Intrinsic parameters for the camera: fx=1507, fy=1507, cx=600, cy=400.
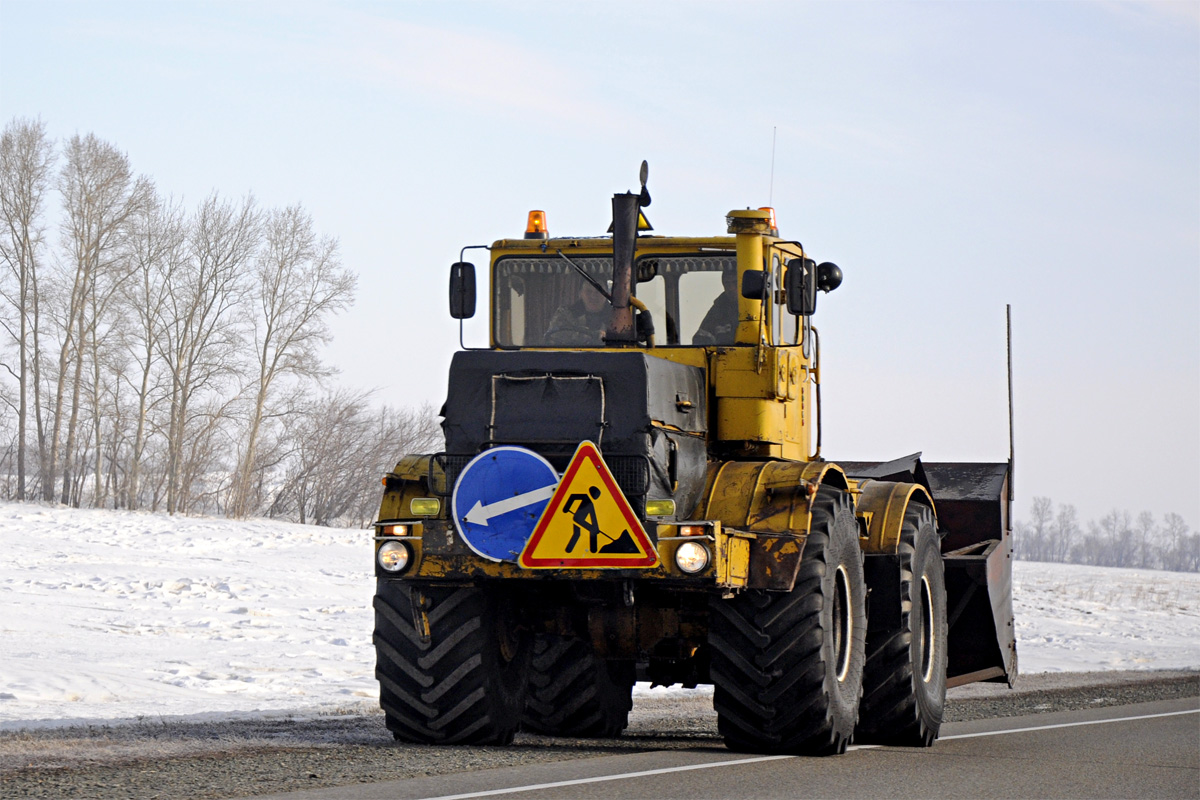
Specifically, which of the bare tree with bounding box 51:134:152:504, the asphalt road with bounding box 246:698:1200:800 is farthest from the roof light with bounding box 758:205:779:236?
the bare tree with bounding box 51:134:152:504

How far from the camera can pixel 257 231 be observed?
49.8m

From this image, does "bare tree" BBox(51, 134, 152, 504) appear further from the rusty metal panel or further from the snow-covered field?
the rusty metal panel

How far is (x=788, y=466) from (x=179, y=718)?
18.2 ft

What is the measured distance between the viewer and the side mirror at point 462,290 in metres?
10.9

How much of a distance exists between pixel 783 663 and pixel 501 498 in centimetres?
199

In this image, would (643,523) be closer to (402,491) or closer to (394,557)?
(394,557)

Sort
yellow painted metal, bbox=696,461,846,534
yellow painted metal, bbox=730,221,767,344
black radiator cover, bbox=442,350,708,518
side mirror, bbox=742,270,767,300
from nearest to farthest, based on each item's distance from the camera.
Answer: black radiator cover, bbox=442,350,708,518 < yellow painted metal, bbox=696,461,846,534 < side mirror, bbox=742,270,767,300 < yellow painted metal, bbox=730,221,767,344

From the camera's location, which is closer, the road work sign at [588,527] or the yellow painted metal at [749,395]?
the road work sign at [588,527]

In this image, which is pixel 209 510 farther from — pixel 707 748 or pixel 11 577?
pixel 707 748

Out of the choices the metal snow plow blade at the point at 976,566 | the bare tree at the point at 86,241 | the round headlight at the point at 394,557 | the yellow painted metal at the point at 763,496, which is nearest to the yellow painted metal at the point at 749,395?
the yellow painted metal at the point at 763,496

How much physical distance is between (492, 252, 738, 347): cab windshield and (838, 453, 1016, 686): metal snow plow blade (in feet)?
10.2

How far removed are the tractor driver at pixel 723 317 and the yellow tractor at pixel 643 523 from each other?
0.02 meters

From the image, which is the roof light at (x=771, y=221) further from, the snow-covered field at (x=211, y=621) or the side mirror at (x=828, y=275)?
the snow-covered field at (x=211, y=621)

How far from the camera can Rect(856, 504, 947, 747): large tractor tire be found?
1104cm
